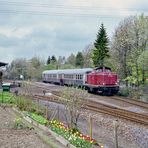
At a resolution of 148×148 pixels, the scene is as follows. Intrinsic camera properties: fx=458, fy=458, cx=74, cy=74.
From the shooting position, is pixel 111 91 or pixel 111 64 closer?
pixel 111 91

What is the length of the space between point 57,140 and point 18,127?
386 cm

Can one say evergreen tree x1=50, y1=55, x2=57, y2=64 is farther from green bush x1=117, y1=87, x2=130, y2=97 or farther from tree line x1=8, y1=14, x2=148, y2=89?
green bush x1=117, y1=87, x2=130, y2=97

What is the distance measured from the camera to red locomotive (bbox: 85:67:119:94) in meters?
47.4

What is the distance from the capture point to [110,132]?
20562 mm

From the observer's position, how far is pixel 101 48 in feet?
242

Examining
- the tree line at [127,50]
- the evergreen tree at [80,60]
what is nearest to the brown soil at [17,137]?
the tree line at [127,50]

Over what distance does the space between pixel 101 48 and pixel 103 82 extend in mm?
26786

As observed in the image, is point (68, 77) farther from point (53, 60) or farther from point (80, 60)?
point (53, 60)

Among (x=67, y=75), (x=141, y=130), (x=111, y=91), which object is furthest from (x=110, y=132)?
(x=67, y=75)

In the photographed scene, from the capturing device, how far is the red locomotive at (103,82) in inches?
1865

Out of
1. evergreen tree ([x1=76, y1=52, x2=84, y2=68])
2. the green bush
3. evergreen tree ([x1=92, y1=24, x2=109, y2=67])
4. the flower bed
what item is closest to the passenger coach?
the green bush

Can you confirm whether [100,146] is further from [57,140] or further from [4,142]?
[4,142]

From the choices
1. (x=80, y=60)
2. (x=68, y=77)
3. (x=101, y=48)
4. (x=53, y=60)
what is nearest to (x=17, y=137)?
(x=68, y=77)

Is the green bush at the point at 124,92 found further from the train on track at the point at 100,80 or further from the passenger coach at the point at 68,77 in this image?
the passenger coach at the point at 68,77
